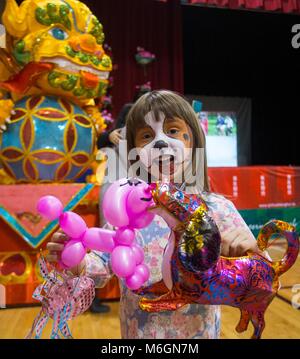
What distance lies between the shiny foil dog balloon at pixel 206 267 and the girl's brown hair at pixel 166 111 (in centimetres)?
13

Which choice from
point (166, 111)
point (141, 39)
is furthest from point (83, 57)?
point (141, 39)

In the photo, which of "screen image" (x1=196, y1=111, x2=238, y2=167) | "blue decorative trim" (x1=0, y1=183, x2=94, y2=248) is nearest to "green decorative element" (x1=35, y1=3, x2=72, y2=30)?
"blue decorative trim" (x1=0, y1=183, x2=94, y2=248)

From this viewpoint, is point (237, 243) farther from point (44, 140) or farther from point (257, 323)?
point (44, 140)

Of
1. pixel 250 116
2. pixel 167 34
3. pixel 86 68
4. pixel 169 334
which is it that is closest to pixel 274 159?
pixel 250 116

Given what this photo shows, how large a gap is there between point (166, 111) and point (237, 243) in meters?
0.19

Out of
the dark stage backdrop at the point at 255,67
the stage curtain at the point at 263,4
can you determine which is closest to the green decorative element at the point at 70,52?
the stage curtain at the point at 263,4

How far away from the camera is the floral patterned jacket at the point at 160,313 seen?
1.68 ft

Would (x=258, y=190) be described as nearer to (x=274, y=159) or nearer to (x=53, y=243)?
(x=53, y=243)

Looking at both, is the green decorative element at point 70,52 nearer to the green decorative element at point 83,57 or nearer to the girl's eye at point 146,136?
the green decorative element at point 83,57

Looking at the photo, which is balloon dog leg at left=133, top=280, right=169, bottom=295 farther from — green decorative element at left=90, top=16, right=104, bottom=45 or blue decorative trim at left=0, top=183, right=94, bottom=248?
green decorative element at left=90, top=16, right=104, bottom=45

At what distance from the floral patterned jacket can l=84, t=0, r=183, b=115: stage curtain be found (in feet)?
9.40

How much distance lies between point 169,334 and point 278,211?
1.68 m

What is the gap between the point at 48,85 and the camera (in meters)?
1.24

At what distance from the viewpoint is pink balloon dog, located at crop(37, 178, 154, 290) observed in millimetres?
382
